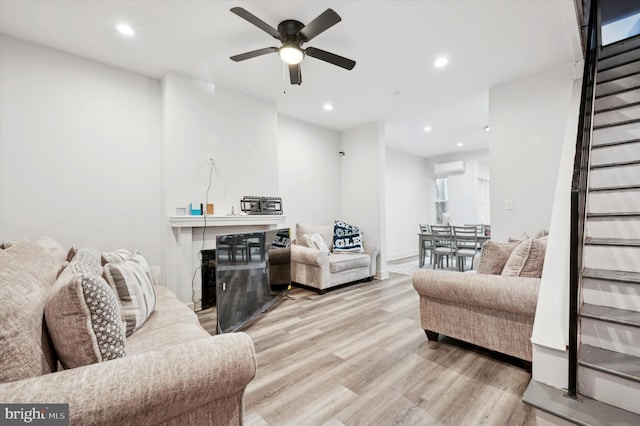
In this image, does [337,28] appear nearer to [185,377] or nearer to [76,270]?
[76,270]

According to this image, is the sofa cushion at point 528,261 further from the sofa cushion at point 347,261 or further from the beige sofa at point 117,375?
the sofa cushion at point 347,261

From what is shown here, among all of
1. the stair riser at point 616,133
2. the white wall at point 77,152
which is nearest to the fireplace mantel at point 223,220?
the white wall at point 77,152

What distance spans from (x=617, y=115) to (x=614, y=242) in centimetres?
170

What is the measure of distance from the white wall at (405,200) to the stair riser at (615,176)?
15.5ft

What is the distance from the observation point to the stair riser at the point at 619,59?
10.3 feet

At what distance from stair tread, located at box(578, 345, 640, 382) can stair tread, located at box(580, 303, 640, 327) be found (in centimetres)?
17

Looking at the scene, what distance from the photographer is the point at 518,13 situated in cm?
242

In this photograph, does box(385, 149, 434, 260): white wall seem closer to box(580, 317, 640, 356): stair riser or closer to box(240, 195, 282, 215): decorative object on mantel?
box(240, 195, 282, 215): decorative object on mantel

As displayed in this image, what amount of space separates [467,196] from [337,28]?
20.9ft

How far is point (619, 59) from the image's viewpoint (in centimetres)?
324

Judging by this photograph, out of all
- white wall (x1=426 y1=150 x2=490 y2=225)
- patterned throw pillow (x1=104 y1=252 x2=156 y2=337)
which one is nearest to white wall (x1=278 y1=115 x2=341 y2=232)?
patterned throw pillow (x1=104 y1=252 x2=156 y2=337)

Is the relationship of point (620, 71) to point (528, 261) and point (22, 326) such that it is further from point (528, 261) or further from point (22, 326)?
point (22, 326)

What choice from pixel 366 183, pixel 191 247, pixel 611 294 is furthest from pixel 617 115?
pixel 191 247

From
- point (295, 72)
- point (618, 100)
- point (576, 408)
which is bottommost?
point (576, 408)
